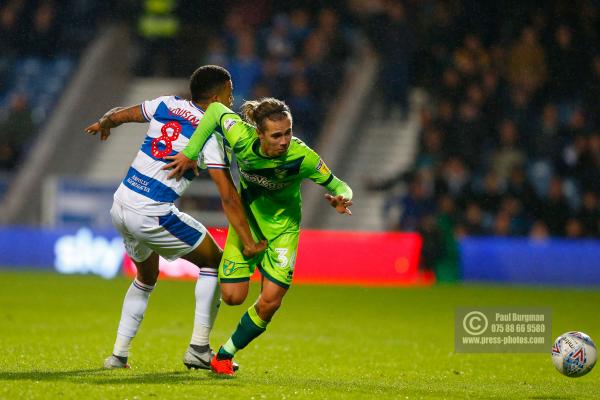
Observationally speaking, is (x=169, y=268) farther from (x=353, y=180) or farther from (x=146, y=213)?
(x=146, y=213)

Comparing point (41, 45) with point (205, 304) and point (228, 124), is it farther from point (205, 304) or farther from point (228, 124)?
point (228, 124)

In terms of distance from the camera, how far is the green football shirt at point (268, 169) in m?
7.90

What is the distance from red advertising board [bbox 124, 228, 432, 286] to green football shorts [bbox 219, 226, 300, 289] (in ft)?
34.3

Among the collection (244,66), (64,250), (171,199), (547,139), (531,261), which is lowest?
(171,199)

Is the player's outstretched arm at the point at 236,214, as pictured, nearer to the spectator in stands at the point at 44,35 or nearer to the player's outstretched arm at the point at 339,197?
the player's outstretched arm at the point at 339,197

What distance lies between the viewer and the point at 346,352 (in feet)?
33.5

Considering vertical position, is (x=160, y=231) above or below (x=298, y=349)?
below

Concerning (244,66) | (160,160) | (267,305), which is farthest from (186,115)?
(244,66)

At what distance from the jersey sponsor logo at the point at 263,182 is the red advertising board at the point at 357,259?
10.4 meters

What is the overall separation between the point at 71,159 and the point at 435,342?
13757mm

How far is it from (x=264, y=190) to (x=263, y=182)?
0.11 m

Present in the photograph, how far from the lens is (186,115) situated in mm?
8117

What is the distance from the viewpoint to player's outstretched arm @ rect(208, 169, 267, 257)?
25.6 feet

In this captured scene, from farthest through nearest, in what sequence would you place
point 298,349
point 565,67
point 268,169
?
point 565,67
point 298,349
point 268,169
